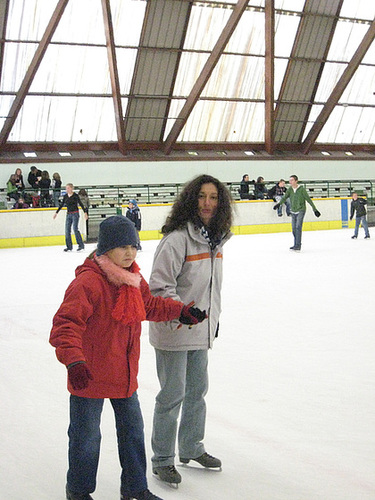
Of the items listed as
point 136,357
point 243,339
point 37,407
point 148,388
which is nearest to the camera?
point 136,357

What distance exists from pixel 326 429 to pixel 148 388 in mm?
1442

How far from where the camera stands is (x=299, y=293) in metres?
9.66

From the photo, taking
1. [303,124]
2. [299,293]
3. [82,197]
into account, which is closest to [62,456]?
[299,293]

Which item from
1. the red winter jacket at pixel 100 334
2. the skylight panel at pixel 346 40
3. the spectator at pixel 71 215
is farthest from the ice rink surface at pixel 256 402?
the skylight panel at pixel 346 40

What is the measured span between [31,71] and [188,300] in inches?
863

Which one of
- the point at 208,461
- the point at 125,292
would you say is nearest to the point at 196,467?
the point at 208,461

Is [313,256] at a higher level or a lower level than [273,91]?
lower

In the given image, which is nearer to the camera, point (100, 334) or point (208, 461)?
point (100, 334)

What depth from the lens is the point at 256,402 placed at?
15.4 ft

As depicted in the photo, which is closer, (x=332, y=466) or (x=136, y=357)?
(x=136, y=357)

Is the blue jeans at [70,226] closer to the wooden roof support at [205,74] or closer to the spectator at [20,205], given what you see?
the spectator at [20,205]

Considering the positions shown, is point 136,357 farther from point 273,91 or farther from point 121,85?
point 273,91

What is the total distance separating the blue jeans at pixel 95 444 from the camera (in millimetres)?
3033

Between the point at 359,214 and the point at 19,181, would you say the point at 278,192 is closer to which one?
the point at 359,214
